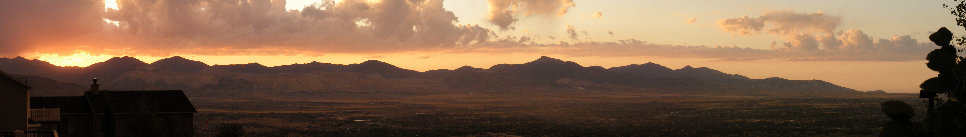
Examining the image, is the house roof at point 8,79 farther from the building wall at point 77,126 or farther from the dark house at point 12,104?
the building wall at point 77,126

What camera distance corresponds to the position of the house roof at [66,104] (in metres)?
42.9

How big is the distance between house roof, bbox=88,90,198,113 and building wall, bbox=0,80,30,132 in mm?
12657

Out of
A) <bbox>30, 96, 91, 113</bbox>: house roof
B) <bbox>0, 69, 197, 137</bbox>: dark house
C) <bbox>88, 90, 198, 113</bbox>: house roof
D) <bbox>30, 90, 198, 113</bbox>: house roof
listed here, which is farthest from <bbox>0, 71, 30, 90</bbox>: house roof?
<bbox>30, 96, 91, 113</bbox>: house roof

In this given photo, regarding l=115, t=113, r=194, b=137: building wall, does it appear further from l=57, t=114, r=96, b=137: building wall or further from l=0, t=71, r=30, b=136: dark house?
l=0, t=71, r=30, b=136: dark house

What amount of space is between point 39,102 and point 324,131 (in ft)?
183

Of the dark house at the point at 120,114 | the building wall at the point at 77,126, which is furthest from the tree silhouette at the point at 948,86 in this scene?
the building wall at the point at 77,126

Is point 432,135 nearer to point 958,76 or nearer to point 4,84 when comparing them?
point 4,84

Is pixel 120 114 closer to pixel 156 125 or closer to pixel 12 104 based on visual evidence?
pixel 156 125

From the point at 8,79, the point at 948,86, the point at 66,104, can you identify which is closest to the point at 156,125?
the point at 8,79

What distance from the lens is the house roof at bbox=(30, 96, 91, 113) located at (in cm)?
4294

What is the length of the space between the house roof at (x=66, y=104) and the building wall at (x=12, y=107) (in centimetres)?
1311

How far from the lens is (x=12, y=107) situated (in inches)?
1165

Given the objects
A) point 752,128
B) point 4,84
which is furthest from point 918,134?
point 752,128

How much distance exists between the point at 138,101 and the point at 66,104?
3.47m
